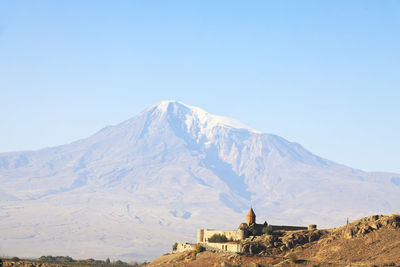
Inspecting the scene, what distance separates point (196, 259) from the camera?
88.8 meters

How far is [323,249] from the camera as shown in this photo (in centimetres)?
8662

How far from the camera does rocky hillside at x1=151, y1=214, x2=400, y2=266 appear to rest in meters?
82.6

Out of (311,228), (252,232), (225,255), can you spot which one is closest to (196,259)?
(225,255)

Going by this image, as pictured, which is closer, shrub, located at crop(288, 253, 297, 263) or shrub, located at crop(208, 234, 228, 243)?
shrub, located at crop(288, 253, 297, 263)

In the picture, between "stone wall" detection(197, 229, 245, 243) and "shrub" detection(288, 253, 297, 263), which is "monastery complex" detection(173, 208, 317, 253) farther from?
"shrub" detection(288, 253, 297, 263)

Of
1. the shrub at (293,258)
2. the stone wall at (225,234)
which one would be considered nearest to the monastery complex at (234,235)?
the stone wall at (225,234)

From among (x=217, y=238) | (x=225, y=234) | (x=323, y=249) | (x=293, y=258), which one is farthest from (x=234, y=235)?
(x=293, y=258)

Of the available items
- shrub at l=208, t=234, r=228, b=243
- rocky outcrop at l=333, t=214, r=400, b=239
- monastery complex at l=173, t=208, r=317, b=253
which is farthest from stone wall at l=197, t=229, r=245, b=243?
rocky outcrop at l=333, t=214, r=400, b=239

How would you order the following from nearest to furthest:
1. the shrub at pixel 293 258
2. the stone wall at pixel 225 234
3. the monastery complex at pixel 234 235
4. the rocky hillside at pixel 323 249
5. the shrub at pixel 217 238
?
the rocky hillside at pixel 323 249 → the shrub at pixel 293 258 → the monastery complex at pixel 234 235 → the stone wall at pixel 225 234 → the shrub at pixel 217 238

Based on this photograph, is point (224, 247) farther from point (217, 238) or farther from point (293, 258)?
point (293, 258)

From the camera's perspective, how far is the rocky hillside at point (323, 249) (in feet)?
271

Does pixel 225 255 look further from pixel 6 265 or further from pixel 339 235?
pixel 6 265

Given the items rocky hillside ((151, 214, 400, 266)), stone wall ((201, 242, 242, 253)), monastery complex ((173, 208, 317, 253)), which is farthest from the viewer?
monastery complex ((173, 208, 317, 253))

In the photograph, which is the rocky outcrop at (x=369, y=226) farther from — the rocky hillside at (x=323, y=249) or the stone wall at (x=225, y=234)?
the stone wall at (x=225, y=234)
